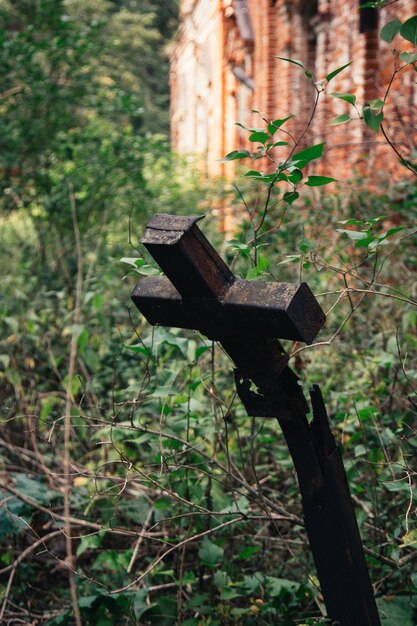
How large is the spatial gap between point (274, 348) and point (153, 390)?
1519 millimetres

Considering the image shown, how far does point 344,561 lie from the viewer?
194 cm

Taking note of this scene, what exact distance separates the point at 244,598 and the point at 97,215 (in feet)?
20.1

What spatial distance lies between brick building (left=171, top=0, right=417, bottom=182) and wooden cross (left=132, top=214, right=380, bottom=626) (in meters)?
0.39

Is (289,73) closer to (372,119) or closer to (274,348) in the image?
(372,119)

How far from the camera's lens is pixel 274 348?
1803 mm

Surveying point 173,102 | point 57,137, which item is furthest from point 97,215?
point 173,102

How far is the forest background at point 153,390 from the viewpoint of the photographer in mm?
2561

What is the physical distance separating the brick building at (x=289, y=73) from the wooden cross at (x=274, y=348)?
39 cm

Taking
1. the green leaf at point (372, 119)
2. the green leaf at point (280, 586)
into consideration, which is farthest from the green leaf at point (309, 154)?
the green leaf at point (280, 586)

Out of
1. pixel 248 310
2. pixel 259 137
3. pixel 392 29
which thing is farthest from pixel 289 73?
pixel 248 310

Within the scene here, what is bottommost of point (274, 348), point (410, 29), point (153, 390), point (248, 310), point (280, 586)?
point (280, 586)

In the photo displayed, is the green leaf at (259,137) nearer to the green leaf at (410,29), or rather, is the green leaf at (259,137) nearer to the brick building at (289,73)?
the brick building at (289,73)

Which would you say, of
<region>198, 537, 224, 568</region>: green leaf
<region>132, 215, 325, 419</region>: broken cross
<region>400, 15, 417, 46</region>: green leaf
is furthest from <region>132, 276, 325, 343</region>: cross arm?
<region>198, 537, 224, 568</region>: green leaf

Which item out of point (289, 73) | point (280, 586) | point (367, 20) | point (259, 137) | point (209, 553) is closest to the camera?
point (259, 137)
